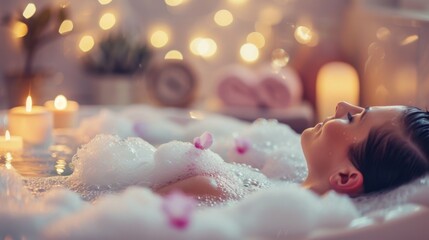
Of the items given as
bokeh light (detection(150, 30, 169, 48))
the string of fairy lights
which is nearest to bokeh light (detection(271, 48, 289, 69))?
the string of fairy lights

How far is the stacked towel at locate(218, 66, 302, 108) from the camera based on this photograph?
3545mm

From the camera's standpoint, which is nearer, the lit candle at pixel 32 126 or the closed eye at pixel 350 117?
the closed eye at pixel 350 117

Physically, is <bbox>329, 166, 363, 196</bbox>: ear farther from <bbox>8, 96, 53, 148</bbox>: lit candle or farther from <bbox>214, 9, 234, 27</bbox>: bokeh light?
<bbox>214, 9, 234, 27</bbox>: bokeh light

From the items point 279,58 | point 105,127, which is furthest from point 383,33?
point 105,127

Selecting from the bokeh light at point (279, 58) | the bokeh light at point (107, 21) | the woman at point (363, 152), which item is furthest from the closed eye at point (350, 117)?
the bokeh light at point (107, 21)

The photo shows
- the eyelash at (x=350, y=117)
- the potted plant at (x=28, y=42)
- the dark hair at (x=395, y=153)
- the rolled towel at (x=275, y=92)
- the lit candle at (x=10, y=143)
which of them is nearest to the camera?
the dark hair at (x=395, y=153)

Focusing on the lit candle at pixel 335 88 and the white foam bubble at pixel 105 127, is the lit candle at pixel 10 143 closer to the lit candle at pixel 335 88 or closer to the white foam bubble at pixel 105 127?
the white foam bubble at pixel 105 127

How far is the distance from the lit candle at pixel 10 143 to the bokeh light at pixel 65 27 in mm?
1648

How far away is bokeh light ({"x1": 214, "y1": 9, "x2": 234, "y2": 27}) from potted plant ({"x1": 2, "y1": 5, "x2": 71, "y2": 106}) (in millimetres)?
905

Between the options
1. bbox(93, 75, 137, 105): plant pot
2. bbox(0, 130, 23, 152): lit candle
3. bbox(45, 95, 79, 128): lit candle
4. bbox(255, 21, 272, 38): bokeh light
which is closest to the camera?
bbox(0, 130, 23, 152): lit candle

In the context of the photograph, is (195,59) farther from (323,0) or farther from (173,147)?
(173,147)

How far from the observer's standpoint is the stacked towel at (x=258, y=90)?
3.54 m

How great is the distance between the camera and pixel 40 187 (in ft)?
5.81

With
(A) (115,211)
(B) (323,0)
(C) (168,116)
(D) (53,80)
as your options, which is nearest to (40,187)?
(A) (115,211)
